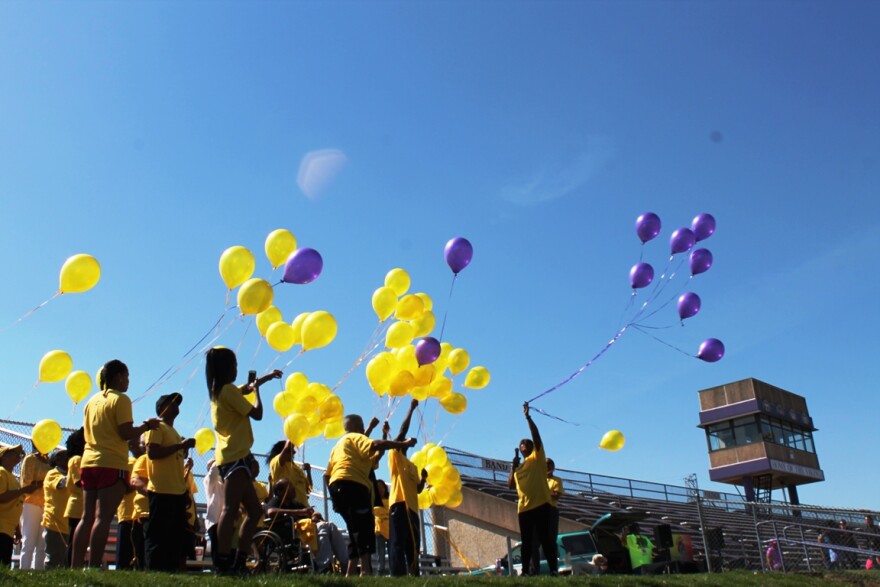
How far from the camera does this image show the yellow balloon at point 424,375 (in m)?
9.52

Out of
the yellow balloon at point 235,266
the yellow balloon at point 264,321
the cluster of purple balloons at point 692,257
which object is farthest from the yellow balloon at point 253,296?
the cluster of purple balloons at point 692,257

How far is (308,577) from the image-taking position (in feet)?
18.9

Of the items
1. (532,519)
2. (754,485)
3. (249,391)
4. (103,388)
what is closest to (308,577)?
(249,391)

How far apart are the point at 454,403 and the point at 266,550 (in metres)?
3.97

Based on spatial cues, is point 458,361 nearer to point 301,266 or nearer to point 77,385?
point 301,266

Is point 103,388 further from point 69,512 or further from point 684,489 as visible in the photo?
point 684,489

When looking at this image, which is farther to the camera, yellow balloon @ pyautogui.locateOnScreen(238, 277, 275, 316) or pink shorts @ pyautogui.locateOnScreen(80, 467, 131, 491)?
yellow balloon @ pyautogui.locateOnScreen(238, 277, 275, 316)

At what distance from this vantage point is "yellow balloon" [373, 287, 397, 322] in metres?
10.1

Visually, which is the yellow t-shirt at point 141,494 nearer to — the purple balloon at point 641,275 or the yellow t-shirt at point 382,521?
the yellow t-shirt at point 382,521

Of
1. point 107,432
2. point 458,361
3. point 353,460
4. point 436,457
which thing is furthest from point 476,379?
point 107,432

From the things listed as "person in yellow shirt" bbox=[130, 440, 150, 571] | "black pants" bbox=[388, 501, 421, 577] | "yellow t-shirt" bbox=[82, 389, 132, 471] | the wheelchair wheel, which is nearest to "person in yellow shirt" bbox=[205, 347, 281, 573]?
"yellow t-shirt" bbox=[82, 389, 132, 471]

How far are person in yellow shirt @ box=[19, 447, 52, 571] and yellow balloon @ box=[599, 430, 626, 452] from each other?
296 inches

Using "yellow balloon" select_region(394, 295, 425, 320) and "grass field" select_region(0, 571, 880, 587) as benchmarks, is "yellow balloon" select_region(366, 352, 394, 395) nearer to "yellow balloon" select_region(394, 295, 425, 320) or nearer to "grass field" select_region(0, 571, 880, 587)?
"yellow balloon" select_region(394, 295, 425, 320)

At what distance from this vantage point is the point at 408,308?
10.1 m
